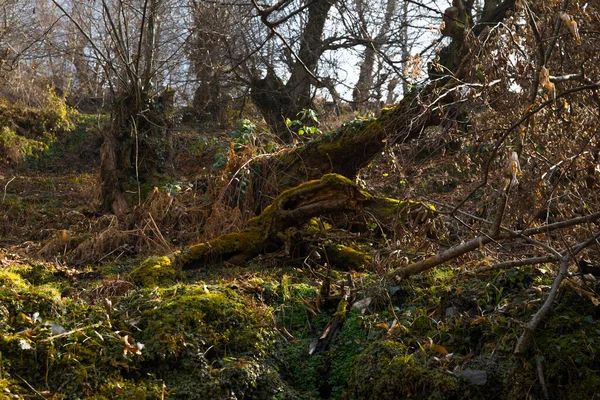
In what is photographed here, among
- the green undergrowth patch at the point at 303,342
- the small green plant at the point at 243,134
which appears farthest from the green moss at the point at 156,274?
the small green plant at the point at 243,134

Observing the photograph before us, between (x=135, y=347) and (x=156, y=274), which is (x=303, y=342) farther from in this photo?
(x=156, y=274)

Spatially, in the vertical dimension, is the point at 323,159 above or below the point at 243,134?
below

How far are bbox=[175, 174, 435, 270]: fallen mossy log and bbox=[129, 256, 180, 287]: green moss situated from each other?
203mm

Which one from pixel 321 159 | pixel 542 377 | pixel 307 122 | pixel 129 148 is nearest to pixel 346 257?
pixel 321 159

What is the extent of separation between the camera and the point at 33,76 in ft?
50.4

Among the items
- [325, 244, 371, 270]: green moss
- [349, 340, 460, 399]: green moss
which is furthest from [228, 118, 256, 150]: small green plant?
[349, 340, 460, 399]: green moss

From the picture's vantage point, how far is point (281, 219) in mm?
5531

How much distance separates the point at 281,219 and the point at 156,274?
1.28 meters

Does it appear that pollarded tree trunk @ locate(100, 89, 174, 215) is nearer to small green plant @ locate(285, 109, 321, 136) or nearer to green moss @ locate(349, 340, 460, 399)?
small green plant @ locate(285, 109, 321, 136)

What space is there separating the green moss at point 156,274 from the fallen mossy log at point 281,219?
203mm

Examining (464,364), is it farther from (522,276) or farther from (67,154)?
(67,154)

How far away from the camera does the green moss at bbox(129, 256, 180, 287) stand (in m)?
4.92

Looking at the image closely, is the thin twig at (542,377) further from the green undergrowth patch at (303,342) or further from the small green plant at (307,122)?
the small green plant at (307,122)

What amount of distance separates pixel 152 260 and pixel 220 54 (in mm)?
8017
